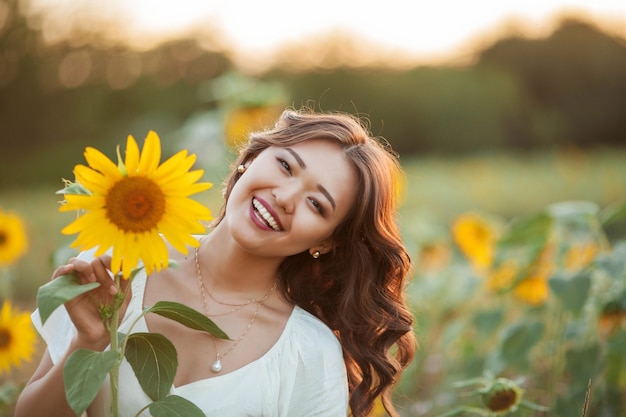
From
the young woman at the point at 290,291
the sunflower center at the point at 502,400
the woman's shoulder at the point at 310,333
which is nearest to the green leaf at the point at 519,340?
the young woman at the point at 290,291

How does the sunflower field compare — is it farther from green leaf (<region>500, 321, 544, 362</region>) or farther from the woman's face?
the woman's face

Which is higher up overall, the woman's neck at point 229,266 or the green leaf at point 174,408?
the woman's neck at point 229,266

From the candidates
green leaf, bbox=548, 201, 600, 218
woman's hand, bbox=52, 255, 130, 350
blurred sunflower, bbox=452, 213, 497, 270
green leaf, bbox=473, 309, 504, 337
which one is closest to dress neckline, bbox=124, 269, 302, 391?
woman's hand, bbox=52, 255, 130, 350

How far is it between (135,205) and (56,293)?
0.18m

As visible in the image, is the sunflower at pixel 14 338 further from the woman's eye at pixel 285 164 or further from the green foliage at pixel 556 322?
the green foliage at pixel 556 322

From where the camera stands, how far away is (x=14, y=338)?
235 cm

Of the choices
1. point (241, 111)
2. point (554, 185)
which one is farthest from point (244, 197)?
point (554, 185)

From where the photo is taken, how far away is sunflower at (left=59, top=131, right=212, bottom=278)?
52.0 inches

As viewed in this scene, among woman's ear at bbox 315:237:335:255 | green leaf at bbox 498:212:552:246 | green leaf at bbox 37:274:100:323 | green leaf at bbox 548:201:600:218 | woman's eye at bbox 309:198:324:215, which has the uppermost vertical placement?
green leaf at bbox 37:274:100:323

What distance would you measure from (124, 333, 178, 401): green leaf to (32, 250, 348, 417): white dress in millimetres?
319

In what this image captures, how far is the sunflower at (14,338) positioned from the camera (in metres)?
2.34

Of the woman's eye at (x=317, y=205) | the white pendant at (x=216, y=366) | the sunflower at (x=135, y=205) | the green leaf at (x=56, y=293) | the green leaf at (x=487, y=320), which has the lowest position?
the green leaf at (x=487, y=320)

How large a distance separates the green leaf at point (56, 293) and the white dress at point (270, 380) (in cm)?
50

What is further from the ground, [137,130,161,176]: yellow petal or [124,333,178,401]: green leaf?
[137,130,161,176]: yellow petal
